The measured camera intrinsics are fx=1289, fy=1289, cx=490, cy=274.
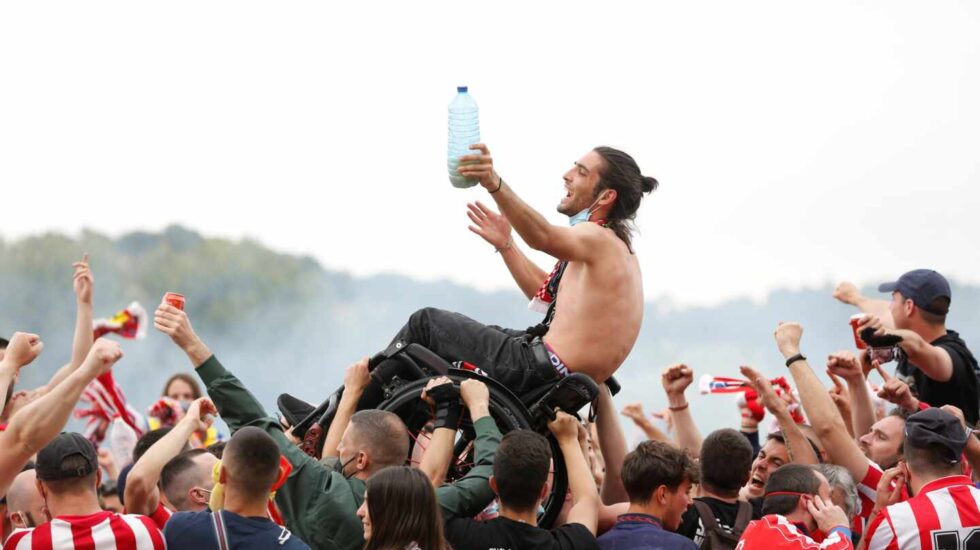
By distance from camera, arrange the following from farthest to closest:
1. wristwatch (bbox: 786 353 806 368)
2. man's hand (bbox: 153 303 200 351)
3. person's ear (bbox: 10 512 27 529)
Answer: wristwatch (bbox: 786 353 806 368)
person's ear (bbox: 10 512 27 529)
man's hand (bbox: 153 303 200 351)

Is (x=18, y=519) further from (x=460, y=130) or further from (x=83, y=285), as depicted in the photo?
(x=460, y=130)

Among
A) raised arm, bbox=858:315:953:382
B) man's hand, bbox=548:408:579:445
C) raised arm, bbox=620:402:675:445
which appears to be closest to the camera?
man's hand, bbox=548:408:579:445

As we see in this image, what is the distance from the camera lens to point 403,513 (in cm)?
375

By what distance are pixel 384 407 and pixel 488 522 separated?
1.02m

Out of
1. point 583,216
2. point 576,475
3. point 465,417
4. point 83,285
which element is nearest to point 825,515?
point 576,475

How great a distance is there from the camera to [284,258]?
23438mm

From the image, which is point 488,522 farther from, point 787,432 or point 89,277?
point 89,277

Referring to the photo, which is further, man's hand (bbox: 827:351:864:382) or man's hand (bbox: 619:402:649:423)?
man's hand (bbox: 619:402:649:423)

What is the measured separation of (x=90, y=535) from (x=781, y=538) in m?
2.14

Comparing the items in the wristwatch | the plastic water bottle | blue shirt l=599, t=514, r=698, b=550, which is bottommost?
blue shirt l=599, t=514, r=698, b=550

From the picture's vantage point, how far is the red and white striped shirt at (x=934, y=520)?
425cm

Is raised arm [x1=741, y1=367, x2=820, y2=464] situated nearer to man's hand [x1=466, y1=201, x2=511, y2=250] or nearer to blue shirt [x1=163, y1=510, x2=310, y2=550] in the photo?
man's hand [x1=466, y1=201, x2=511, y2=250]

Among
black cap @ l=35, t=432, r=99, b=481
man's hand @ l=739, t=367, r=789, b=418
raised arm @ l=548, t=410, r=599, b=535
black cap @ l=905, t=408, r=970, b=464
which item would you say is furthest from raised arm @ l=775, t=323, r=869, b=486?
black cap @ l=35, t=432, r=99, b=481

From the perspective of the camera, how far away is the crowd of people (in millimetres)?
3889
